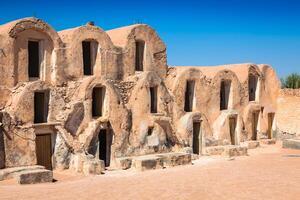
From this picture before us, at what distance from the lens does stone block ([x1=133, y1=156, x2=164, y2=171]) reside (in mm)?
19483

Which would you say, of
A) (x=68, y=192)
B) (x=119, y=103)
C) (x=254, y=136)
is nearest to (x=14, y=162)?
(x=68, y=192)

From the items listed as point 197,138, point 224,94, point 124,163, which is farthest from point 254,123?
point 124,163

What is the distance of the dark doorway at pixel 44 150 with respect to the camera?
1877 cm

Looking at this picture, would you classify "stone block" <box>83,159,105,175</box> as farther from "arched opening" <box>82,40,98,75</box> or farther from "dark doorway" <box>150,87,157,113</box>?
"dark doorway" <box>150,87,157,113</box>

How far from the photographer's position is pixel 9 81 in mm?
18312

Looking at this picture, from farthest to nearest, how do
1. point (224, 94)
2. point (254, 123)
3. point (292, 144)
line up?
point (254, 123) < point (224, 94) < point (292, 144)

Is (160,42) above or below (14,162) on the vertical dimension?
above

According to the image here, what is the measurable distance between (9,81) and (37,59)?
1845 millimetres

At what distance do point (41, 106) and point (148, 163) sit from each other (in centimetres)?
520

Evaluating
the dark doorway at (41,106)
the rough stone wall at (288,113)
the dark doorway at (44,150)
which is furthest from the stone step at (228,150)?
the dark doorway at (41,106)

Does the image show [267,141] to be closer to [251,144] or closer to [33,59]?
[251,144]

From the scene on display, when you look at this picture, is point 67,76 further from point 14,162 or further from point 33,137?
point 14,162

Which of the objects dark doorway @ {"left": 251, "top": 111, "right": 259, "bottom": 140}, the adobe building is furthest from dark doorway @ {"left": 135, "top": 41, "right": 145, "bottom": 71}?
dark doorway @ {"left": 251, "top": 111, "right": 259, "bottom": 140}

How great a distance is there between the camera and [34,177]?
1608cm
